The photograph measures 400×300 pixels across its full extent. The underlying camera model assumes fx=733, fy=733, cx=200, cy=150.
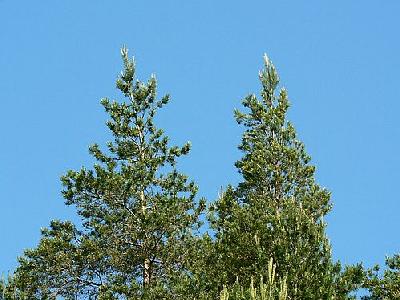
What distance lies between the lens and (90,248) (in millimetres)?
33781

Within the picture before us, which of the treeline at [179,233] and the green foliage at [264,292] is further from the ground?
the treeline at [179,233]

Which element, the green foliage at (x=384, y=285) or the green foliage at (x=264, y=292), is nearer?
the green foliage at (x=264, y=292)

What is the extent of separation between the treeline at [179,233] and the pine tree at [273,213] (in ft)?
0.17

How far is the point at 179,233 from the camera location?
3419 cm

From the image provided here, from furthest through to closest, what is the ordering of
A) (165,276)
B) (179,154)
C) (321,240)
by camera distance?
1. (179,154)
2. (165,276)
3. (321,240)

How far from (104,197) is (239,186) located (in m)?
8.02

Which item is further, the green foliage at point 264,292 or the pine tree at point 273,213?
the pine tree at point 273,213

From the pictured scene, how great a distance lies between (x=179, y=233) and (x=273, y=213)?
449 centimetres

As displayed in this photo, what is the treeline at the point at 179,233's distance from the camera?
95.3 ft

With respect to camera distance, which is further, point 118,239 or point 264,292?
point 118,239

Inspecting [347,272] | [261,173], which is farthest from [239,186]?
[347,272]

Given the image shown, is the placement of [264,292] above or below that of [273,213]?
below

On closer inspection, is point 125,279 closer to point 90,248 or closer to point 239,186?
point 90,248

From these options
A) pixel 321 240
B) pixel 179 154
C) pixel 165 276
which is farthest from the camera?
pixel 179 154
